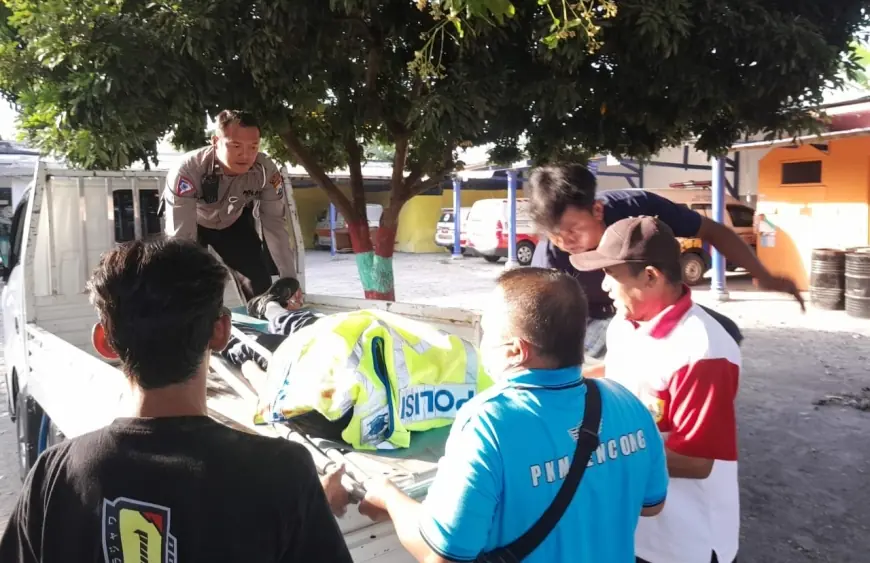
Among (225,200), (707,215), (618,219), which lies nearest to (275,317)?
(225,200)

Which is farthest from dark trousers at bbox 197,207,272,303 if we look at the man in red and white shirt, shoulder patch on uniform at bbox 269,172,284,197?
the man in red and white shirt

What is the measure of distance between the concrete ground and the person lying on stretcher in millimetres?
2045

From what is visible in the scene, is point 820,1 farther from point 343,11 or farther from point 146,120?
point 146,120

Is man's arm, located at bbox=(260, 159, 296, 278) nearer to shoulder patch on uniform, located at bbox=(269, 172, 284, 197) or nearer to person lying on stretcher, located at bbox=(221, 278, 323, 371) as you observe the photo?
shoulder patch on uniform, located at bbox=(269, 172, 284, 197)

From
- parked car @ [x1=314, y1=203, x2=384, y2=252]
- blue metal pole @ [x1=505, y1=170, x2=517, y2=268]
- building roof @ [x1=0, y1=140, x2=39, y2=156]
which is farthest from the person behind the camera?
parked car @ [x1=314, y1=203, x2=384, y2=252]

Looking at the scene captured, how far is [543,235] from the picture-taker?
10.00 feet

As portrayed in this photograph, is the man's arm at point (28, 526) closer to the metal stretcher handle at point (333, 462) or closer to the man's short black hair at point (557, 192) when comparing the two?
the metal stretcher handle at point (333, 462)

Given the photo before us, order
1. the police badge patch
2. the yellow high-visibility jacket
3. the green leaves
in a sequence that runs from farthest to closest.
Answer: the green leaves
the yellow high-visibility jacket
the police badge patch

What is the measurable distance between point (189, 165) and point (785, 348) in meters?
7.62

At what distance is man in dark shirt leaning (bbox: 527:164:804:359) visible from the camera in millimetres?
2873

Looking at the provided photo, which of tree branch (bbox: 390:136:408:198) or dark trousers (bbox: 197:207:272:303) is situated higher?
tree branch (bbox: 390:136:408:198)

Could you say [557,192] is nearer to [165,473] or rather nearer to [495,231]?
[165,473]

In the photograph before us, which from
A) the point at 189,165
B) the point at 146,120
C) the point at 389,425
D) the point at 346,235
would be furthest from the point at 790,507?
the point at 346,235

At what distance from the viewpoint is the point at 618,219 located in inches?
121
